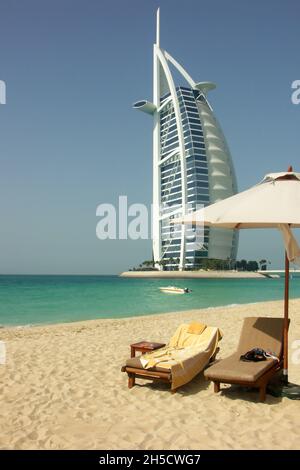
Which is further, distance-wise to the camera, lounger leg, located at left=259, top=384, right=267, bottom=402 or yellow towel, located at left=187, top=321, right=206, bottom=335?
yellow towel, located at left=187, top=321, right=206, bottom=335

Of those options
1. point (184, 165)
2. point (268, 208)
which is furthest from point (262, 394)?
point (184, 165)

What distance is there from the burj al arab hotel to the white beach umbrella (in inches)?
3000

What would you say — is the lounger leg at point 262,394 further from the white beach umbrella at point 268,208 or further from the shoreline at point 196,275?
the shoreline at point 196,275

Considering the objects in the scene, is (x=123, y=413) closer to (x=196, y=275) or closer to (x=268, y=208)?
(x=268, y=208)

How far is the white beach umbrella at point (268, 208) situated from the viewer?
14.3ft

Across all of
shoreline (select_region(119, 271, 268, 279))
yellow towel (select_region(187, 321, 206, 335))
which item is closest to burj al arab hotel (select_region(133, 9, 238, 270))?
shoreline (select_region(119, 271, 268, 279))

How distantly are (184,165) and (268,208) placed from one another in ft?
260

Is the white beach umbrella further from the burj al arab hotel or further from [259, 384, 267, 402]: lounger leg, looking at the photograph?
the burj al arab hotel

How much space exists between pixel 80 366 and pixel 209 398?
2493 mm

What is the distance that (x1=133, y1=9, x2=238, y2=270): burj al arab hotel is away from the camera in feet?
280

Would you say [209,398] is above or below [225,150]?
below

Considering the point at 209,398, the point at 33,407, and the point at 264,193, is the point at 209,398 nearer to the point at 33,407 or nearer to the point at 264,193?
the point at 33,407
